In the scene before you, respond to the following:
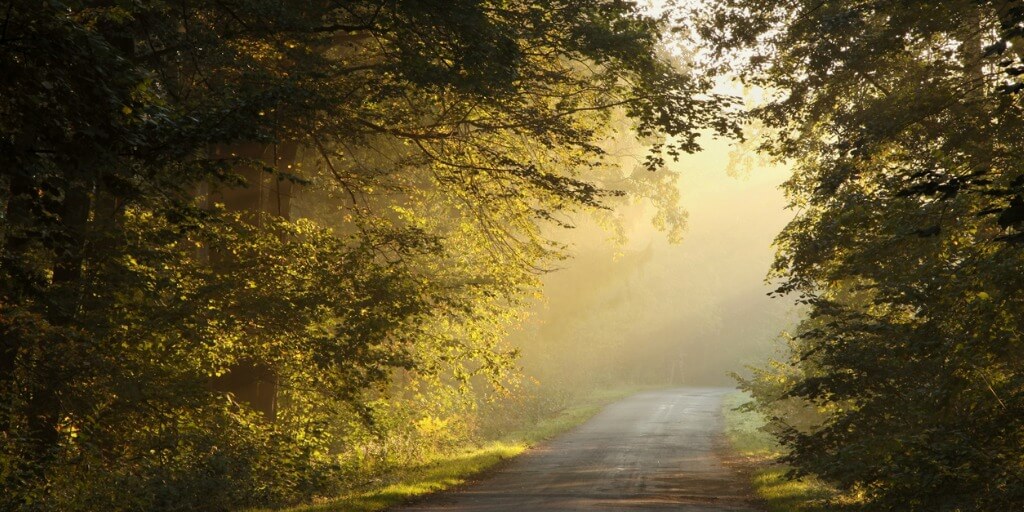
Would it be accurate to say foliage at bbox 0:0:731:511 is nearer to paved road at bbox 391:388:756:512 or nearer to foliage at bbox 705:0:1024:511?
foliage at bbox 705:0:1024:511

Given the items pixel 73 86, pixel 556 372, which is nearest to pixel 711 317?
pixel 556 372

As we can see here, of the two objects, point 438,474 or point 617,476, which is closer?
point 438,474

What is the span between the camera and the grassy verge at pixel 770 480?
15.2m

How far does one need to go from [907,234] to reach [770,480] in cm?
1029

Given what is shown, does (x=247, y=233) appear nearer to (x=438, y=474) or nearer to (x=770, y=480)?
(x=438, y=474)

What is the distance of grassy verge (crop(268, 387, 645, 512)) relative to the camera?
46.1 feet

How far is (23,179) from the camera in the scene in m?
7.01

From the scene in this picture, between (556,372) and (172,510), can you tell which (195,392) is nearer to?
(172,510)

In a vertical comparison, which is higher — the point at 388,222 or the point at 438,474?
the point at 388,222

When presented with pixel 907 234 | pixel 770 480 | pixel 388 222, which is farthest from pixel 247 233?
pixel 770 480

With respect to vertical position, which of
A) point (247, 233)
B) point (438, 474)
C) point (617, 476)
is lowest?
point (617, 476)

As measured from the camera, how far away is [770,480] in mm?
18562

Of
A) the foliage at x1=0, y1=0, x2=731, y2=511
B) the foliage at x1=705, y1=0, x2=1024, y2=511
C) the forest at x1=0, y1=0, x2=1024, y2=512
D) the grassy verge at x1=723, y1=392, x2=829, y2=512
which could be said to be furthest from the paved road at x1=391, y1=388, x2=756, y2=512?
the foliage at x1=705, y1=0, x2=1024, y2=511

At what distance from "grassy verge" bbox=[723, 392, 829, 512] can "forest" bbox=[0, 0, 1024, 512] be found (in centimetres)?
79
